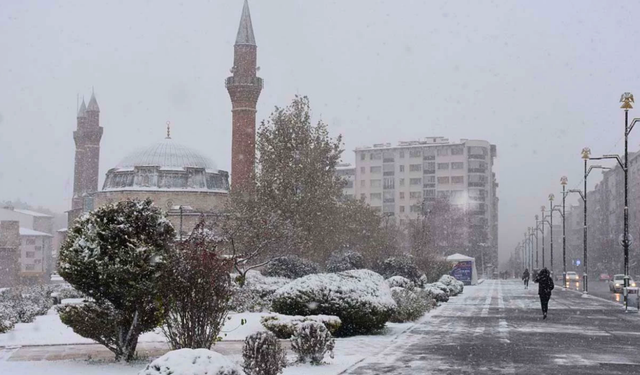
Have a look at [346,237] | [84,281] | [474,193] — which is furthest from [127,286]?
[474,193]

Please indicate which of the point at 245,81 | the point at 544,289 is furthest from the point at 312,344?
the point at 245,81

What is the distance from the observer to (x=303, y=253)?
127 ft

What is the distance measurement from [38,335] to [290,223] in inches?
812

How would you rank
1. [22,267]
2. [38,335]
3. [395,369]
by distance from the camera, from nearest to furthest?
[395,369]
[38,335]
[22,267]

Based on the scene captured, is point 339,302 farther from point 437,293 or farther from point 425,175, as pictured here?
point 425,175

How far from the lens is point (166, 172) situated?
7169 centimetres

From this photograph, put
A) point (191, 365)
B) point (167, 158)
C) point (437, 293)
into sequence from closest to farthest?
point (191, 365), point (437, 293), point (167, 158)

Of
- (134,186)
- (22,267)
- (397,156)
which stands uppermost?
(397,156)

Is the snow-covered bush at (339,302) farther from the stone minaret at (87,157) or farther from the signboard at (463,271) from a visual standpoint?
the stone minaret at (87,157)

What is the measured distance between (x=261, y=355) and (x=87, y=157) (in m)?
78.8

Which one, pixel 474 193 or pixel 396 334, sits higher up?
pixel 474 193

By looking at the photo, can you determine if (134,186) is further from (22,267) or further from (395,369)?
(395,369)

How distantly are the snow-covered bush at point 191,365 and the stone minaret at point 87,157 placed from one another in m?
78.8

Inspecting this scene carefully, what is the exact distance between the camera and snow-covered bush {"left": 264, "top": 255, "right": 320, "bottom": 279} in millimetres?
33312
